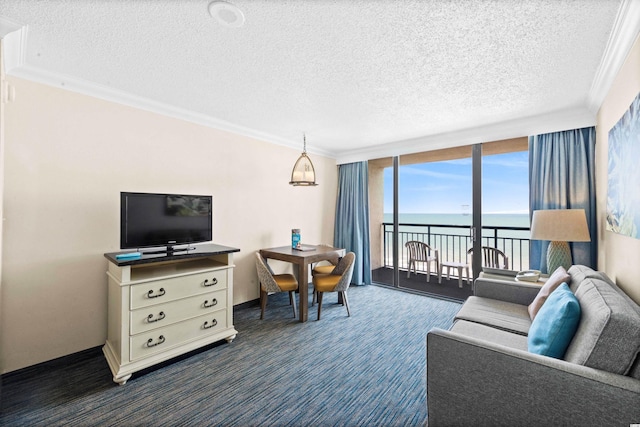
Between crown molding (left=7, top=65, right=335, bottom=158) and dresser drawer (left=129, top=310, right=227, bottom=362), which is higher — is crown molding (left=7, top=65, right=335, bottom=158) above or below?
above

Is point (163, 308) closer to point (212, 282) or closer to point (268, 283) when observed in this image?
point (212, 282)

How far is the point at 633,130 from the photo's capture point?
5.18 feet

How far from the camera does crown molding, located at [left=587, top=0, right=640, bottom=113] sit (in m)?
1.49

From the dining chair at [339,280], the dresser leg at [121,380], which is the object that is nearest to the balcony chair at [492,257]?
the dining chair at [339,280]

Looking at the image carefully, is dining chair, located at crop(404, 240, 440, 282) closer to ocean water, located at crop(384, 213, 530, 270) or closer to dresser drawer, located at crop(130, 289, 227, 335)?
ocean water, located at crop(384, 213, 530, 270)

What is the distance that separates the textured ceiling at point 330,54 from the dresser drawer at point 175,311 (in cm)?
198

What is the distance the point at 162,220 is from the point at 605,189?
13.6 feet

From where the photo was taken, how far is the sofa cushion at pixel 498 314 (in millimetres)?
2016

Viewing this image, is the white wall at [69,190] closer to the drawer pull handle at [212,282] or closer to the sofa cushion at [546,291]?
the drawer pull handle at [212,282]

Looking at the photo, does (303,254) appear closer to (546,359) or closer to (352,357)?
(352,357)

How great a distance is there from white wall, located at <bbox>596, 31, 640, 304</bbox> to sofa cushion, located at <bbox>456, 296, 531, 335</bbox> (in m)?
0.65

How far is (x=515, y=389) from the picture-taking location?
4.14ft

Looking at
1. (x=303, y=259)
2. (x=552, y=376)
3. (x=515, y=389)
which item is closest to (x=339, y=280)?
(x=303, y=259)

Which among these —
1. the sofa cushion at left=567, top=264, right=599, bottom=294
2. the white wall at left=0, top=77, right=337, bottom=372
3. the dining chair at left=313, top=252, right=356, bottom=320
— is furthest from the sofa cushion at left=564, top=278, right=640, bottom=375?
the white wall at left=0, top=77, right=337, bottom=372
